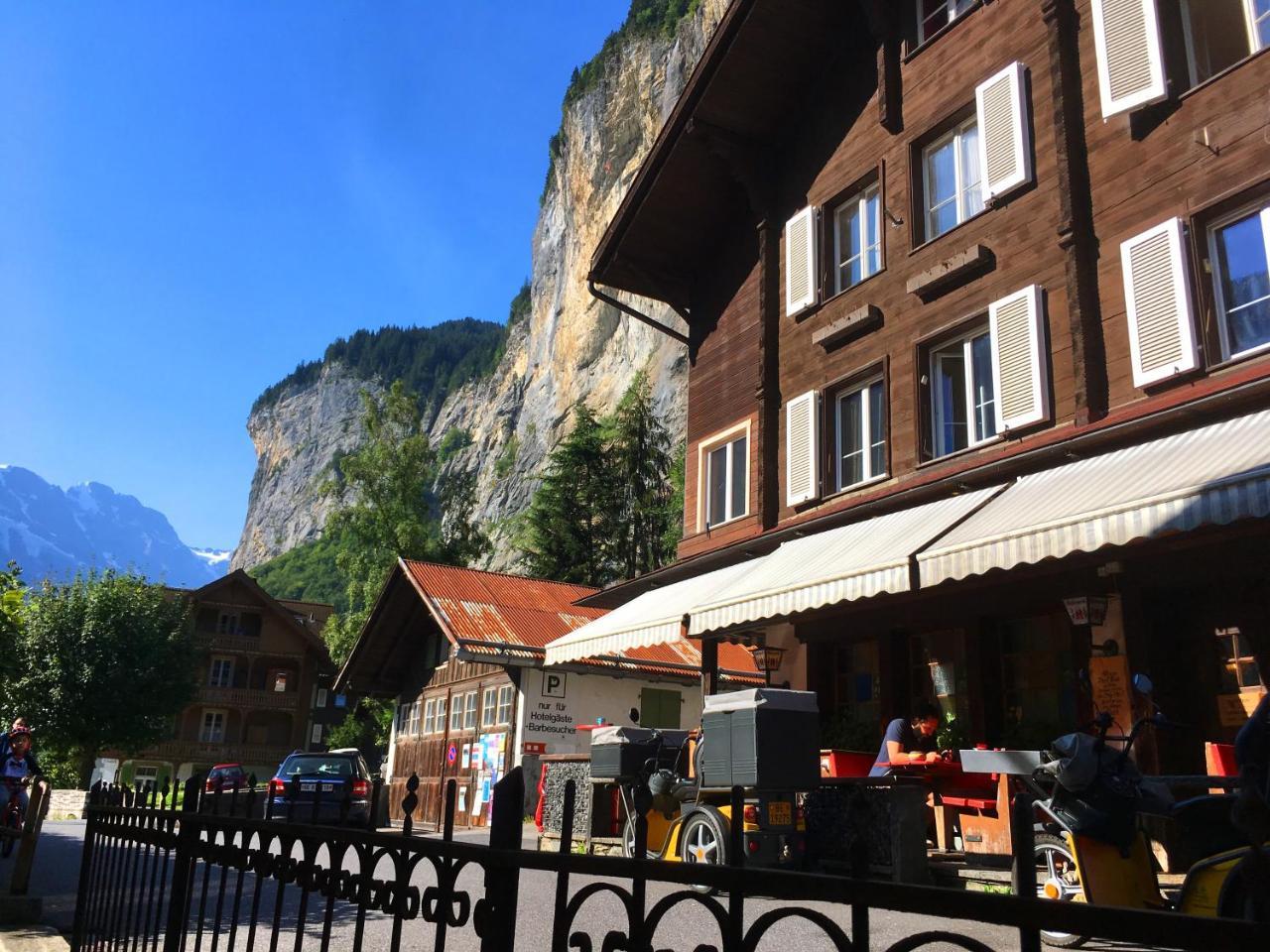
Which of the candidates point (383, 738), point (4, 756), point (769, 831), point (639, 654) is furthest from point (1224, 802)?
point (383, 738)

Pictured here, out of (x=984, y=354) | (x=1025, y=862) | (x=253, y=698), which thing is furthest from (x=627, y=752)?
(x=253, y=698)

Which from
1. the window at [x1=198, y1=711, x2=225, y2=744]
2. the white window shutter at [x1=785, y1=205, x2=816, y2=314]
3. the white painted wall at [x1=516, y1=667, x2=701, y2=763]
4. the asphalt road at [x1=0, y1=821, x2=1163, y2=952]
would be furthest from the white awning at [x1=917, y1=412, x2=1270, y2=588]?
the window at [x1=198, y1=711, x2=225, y2=744]

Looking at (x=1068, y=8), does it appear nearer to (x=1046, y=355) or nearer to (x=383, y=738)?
(x=1046, y=355)

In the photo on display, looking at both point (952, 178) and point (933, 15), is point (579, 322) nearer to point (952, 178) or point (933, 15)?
point (933, 15)

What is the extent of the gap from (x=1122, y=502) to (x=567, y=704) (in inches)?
653

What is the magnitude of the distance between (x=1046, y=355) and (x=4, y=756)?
46.2 ft

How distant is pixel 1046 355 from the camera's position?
11.6m

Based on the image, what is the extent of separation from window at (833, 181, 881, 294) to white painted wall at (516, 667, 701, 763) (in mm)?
11517

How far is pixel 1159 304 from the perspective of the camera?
10391 mm

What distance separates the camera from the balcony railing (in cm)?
5809

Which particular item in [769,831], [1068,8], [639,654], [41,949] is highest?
[1068,8]

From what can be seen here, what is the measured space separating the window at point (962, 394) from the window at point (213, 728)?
183 ft

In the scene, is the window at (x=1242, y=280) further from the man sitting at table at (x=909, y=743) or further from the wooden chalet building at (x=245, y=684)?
the wooden chalet building at (x=245, y=684)

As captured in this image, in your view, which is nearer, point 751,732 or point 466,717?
point 751,732
